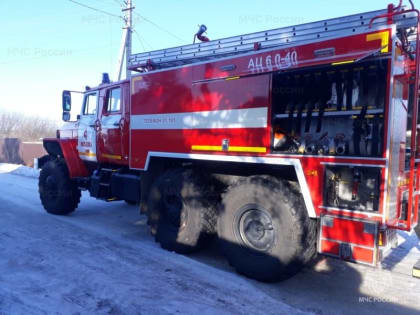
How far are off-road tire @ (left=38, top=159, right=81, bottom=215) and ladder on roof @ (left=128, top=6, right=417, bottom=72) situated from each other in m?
3.04

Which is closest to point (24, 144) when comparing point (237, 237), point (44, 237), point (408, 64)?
point (44, 237)

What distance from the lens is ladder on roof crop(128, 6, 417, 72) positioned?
3.91 metres

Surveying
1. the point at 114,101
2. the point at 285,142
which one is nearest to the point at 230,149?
the point at 285,142

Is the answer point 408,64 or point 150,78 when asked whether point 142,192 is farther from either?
point 408,64

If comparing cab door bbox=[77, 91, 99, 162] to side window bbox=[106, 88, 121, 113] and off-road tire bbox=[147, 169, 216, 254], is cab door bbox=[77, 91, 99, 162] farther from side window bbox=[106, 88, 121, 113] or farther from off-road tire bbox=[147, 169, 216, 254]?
off-road tire bbox=[147, 169, 216, 254]

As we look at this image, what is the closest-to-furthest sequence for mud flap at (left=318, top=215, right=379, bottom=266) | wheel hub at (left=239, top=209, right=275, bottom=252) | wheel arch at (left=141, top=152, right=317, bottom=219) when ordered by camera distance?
mud flap at (left=318, top=215, right=379, bottom=266), wheel arch at (left=141, top=152, right=317, bottom=219), wheel hub at (left=239, top=209, right=275, bottom=252)

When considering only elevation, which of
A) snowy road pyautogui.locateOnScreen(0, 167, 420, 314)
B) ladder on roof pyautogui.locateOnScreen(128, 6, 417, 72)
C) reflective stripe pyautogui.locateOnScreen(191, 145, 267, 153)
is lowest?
snowy road pyautogui.locateOnScreen(0, 167, 420, 314)

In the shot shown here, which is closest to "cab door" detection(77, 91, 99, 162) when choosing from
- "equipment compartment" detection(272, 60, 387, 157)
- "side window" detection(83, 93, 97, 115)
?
"side window" detection(83, 93, 97, 115)

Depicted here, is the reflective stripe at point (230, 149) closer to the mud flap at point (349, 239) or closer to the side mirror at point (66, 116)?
the mud flap at point (349, 239)

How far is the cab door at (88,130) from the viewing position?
7461 millimetres

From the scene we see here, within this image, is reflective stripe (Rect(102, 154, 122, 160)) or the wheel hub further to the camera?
reflective stripe (Rect(102, 154, 122, 160))

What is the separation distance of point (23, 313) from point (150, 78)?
12.7 ft

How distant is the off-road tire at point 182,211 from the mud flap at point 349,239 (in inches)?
71.3

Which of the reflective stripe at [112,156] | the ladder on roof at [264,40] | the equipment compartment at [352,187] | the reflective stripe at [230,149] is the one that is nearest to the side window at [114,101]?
the ladder on roof at [264,40]
